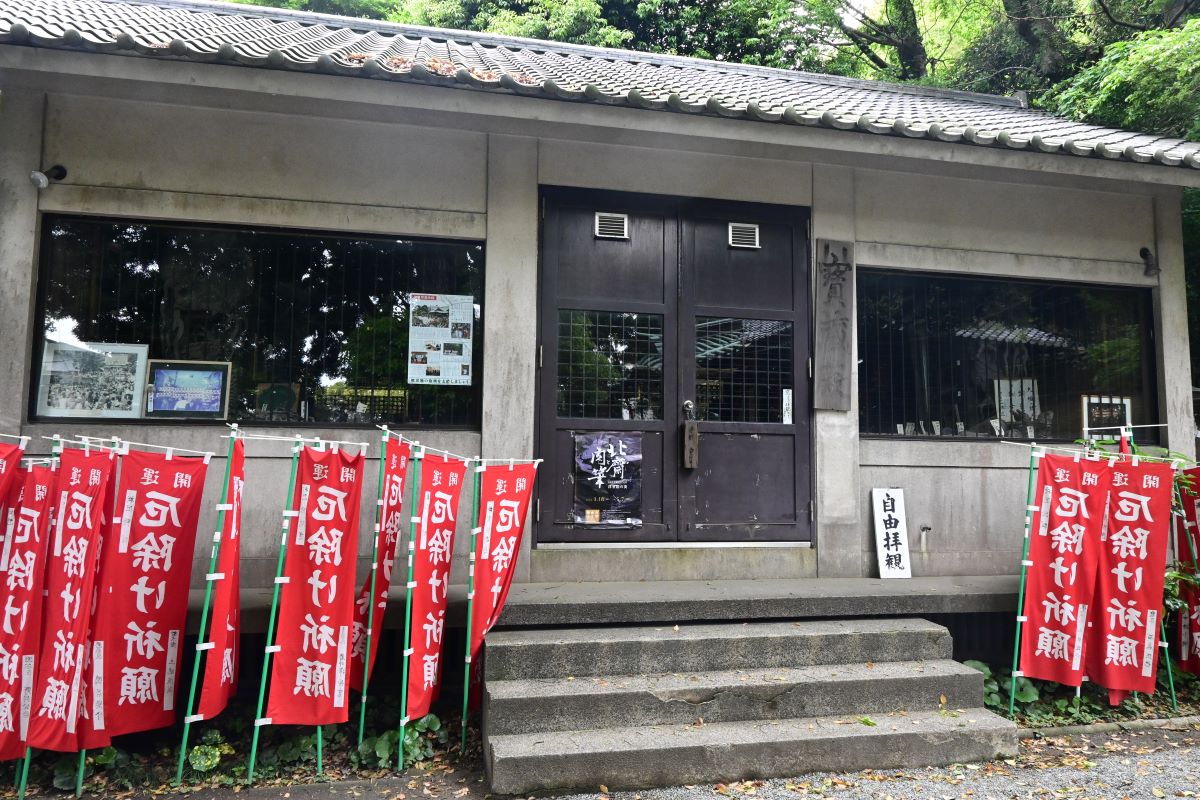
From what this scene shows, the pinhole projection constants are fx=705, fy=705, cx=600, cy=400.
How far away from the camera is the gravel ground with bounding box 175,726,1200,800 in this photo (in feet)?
13.9

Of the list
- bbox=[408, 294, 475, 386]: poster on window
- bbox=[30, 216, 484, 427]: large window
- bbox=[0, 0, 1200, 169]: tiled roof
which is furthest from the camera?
bbox=[408, 294, 475, 386]: poster on window

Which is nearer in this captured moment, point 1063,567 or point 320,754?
point 320,754

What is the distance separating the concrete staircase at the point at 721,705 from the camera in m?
4.30

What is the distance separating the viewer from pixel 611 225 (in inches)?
266

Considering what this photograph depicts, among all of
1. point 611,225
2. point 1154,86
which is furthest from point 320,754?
point 1154,86

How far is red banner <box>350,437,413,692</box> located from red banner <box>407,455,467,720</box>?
0.87 feet

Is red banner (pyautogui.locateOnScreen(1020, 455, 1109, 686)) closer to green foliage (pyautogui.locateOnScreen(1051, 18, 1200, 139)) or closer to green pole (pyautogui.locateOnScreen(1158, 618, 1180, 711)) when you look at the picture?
green pole (pyautogui.locateOnScreen(1158, 618, 1180, 711))

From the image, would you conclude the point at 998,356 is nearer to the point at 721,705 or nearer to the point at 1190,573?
the point at 1190,573

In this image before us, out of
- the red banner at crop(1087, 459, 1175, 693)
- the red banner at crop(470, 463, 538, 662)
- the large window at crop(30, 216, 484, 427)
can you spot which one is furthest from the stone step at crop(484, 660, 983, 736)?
the large window at crop(30, 216, 484, 427)

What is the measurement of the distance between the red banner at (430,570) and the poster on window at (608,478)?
1.71 m

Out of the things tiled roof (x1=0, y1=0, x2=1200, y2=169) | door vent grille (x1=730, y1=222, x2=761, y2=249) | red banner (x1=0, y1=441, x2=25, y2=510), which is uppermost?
tiled roof (x1=0, y1=0, x2=1200, y2=169)

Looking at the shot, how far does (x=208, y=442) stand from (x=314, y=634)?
232 cm

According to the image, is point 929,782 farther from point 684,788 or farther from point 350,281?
point 350,281

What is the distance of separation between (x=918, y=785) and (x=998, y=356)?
15.8ft
